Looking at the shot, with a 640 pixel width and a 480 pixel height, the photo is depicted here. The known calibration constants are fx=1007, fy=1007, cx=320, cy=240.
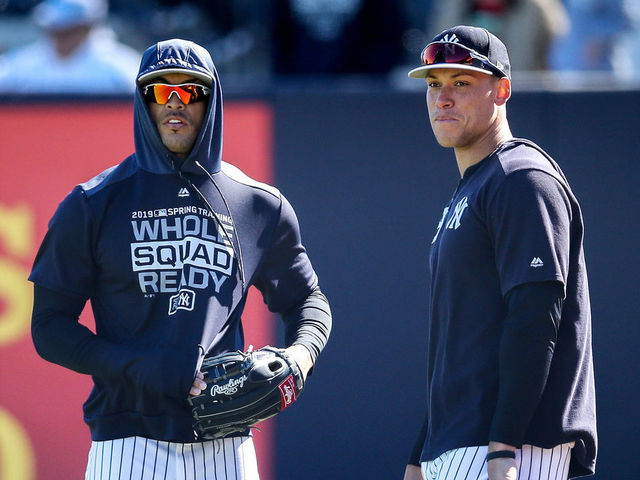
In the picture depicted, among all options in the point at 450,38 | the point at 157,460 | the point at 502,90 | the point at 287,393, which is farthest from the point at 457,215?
the point at 157,460

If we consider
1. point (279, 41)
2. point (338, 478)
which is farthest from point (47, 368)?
point (279, 41)

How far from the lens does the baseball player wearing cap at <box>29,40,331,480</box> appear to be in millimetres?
3152

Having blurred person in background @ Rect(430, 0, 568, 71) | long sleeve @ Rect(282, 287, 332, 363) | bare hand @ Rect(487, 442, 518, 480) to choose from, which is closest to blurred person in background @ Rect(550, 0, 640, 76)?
blurred person in background @ Rect(430, 0, 568, 71)

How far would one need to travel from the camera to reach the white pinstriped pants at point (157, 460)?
3.19 metres

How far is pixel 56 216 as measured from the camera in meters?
3.24

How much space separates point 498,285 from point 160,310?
1.07 m

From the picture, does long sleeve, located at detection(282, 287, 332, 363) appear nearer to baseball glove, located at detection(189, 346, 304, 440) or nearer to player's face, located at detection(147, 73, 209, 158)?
→ baseball glove, located at detection(189, 346, 304, 440)

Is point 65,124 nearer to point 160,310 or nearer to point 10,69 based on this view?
point 10,69

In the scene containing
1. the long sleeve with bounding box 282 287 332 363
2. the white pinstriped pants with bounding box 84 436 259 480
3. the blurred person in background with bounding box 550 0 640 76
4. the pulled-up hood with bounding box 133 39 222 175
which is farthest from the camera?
the blurred person in background with bounding box 550 0 640 76

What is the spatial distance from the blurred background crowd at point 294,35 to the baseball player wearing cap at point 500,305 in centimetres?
302

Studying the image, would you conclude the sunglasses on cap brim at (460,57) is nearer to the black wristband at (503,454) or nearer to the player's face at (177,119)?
the player's face at (177,119)

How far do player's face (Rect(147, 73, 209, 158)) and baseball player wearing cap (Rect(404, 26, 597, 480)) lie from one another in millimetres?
805

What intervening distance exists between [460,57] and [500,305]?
30.5 inches

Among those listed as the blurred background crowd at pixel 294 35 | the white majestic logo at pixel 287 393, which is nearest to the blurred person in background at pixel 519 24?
the blurred background crowd at pixel 294 35
